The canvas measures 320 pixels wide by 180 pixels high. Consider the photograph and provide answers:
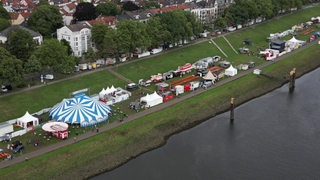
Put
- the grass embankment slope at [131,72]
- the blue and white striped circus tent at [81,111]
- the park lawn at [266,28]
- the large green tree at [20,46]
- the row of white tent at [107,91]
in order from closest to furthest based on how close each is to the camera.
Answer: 1. the blue and white striped circus tent at [81,111]
2. the grass embankment slope at [131,72]
3. the row of white tent at [107,91]
4. the large green tree at [20,46]
5. the park lawn at [266,28]

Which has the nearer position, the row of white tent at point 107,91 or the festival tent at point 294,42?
the row of white tent at point 107,91

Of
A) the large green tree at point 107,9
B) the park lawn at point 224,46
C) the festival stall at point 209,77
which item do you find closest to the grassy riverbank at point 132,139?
Result: the festival stall at point 209,77

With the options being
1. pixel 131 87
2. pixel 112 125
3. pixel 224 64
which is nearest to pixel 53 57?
pixel 131 87

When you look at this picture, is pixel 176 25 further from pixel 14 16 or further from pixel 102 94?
pixel 14 16

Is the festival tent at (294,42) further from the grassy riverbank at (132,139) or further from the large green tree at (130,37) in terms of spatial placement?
the large green tree at (130,37)

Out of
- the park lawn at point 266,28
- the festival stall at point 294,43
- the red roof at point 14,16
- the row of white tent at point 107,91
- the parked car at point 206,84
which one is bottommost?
the parked car at point 206,84

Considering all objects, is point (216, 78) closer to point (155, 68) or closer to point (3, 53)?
point (155, 68)

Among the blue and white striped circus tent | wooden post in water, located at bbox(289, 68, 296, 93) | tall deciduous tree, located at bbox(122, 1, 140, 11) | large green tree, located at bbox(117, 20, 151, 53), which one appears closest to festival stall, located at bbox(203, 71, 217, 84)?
wooden post in water, located at bbox(289, 68, 296, 93)
